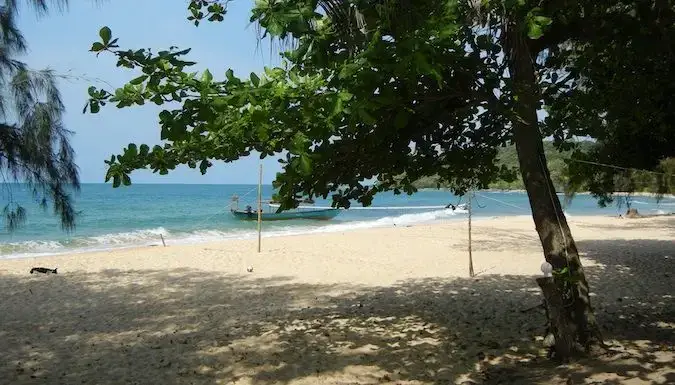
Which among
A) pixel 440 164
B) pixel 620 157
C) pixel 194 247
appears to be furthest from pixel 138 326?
pixel 194 247

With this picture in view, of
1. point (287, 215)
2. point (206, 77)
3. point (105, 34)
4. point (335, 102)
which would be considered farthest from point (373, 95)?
point (287, 215)

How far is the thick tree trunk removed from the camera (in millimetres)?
3729

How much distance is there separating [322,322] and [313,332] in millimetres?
463

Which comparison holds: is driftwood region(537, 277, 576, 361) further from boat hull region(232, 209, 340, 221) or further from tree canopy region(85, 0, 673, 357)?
boat hull region(232, 209, 340, 221)

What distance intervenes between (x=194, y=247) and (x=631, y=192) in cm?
1147

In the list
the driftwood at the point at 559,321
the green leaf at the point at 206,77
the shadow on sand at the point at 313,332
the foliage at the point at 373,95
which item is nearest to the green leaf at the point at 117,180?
the foliage at the point at 373,95

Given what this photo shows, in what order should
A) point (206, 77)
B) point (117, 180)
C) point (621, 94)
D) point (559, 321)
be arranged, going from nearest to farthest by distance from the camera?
point (206, 77) < point (117, 180) < point (559, 321) < point (621, 94)

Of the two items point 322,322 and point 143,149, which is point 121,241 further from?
point 143,149

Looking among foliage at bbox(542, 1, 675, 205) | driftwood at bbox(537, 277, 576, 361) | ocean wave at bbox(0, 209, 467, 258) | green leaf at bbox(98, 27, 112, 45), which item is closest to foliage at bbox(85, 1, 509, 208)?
green leaf at bbox(98, 27, 112, 45)

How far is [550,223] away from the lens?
3840 mm

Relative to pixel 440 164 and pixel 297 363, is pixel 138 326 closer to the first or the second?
pixel 297 363

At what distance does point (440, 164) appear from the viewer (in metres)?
4.86

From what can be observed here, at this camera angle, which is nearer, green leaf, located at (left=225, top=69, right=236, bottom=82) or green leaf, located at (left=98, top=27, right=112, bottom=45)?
green leaf, located at (left=98, top=27, right=112, bottom=45)

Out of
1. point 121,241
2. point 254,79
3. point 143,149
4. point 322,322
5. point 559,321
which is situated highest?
point 254,79
